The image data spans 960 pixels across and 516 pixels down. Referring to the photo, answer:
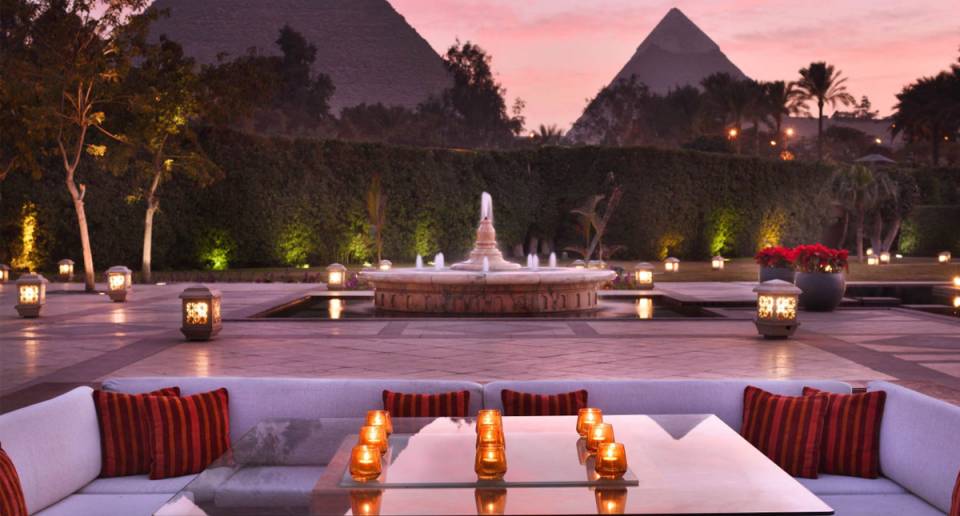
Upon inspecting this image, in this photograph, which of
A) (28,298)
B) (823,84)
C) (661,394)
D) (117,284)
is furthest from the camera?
(823,84)

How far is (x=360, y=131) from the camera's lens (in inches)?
2571

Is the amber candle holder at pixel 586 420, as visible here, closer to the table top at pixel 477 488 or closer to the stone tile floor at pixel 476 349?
the table top at pixel 477 488

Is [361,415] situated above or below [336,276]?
below

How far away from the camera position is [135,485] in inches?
170

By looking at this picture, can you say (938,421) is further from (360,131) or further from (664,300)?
(360,131)

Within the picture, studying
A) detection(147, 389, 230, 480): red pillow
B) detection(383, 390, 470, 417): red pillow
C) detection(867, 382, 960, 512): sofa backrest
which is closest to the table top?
detection(383, 390, 470, 417): red pillow

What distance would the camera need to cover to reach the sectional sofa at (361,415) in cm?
397

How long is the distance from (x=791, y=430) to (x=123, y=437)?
3.40 m

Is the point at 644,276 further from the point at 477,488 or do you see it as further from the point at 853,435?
the point at 477,488

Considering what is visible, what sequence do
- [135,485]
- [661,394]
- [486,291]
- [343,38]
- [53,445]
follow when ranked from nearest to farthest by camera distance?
[53,445] < [135,485] < [661,394] < [486,291] < [343,38]

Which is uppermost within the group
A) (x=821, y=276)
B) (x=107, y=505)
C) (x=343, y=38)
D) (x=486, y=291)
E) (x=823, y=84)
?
(x=343, y=38)

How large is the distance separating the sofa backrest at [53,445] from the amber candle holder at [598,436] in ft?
8.10

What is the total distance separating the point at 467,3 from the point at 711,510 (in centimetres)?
9701

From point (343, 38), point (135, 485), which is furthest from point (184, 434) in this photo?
point (343, 38)
